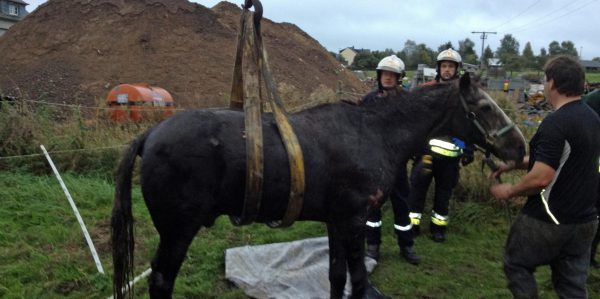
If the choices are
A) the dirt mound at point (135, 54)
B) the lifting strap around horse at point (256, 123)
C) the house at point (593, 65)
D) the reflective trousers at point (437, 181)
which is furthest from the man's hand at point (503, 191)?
the house at point (593, 65)

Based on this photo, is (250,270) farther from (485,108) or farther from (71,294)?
(485,108)

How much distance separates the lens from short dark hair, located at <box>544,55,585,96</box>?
2838mm

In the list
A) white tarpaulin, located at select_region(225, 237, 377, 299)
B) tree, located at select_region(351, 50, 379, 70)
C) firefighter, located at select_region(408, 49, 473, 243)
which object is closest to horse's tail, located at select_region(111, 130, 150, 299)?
white tarpaulin, located at select_region(225, 237, 377, 299)

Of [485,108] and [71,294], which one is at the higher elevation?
[485,108]

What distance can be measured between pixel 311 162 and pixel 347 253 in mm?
886

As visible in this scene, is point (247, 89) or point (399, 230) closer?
point (247, 89)

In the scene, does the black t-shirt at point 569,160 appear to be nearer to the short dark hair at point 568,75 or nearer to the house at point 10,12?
the short dark hair at point 568,75

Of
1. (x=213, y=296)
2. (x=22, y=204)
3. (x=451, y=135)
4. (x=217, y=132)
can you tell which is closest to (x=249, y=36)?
(x=217, y=132)

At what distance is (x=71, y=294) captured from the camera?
405 cm

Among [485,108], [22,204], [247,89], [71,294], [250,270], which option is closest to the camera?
[247,89]

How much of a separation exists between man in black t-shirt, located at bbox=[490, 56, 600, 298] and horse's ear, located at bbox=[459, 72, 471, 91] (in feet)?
2.04

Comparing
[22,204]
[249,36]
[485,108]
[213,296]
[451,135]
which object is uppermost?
[249,36]

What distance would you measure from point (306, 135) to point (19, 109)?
678cm

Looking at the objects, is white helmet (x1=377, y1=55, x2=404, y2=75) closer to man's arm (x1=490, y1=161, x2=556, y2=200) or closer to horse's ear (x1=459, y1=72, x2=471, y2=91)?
horse's ear (x1=459, y1=72, x2=471, y2=91)
